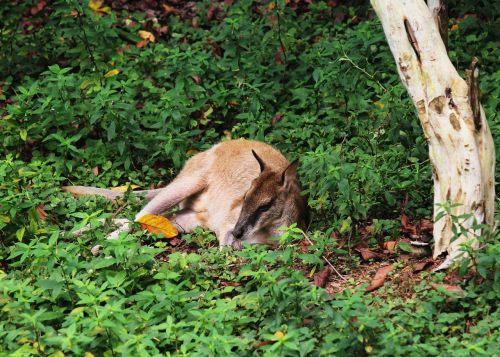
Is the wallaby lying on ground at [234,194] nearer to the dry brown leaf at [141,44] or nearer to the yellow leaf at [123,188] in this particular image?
the yellow leaf at [123,188]

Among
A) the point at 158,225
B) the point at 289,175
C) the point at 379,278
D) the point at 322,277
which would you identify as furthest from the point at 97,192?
the point at 379,278

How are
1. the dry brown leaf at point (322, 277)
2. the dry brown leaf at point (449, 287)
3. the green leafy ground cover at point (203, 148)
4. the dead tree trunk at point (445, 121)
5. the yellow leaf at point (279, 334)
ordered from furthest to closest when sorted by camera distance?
the dry brown leaf at point (322, 277) → the dead tree trunk at point (445, 121) → the dry brown leaf at point (449, 287) → the green leafy ground cover at point (203, 148) → the yellow leaf at point (279, 334)

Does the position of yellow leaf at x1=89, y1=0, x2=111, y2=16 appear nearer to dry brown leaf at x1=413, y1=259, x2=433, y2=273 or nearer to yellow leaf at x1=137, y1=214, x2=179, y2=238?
yellow leaf at x1=137, y1=214, x2=179, y2=238

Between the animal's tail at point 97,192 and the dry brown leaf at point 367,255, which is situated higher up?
the dry brown leaf at point 367,255

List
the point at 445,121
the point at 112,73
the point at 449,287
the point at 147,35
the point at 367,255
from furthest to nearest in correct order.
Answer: the point at 147,35 < the point at 112,73 < the point at 367,255 < the point at 445,121 < the point at 449,287

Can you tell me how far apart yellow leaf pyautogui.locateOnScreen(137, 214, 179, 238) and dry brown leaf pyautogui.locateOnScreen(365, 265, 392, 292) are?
212 cm

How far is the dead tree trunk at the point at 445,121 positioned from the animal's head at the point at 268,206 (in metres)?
1.49

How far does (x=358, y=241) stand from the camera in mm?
7234

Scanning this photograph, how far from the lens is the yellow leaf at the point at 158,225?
7.90m

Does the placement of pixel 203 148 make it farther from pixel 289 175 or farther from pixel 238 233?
pixel 238 233

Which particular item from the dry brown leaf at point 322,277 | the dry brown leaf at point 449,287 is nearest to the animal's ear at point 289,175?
the dry brown leaf at point 322,277

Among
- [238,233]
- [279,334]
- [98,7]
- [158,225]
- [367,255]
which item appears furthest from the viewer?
[98,7]

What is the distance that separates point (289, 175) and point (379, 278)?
1.62 meters

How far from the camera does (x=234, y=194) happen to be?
27.1 feet
